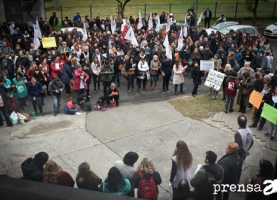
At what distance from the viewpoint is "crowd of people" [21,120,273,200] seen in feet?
17.7

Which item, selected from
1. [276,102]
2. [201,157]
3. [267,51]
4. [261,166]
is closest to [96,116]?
[201,157]

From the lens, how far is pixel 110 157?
864cm

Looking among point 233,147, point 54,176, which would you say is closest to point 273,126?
point 233,147

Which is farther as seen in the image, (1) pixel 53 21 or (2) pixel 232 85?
(1) pixel 53 21

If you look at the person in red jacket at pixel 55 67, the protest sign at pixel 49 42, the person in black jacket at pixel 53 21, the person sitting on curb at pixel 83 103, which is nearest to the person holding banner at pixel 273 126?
the person sitting on curb at pixel 83 103

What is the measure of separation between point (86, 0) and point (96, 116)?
36251mm

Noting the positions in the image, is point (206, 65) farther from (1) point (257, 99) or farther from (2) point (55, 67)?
(2) point (55, 67)

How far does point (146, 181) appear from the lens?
18.2 feet

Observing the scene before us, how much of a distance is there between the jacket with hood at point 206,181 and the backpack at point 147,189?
67 cm

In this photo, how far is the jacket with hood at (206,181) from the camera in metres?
5.50

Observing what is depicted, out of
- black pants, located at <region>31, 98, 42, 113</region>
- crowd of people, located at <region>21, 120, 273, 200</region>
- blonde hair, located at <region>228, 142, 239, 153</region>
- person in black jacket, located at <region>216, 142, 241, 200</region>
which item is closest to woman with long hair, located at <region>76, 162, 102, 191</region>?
crowd of people, located at <region>21, 120, 273, 200</region>

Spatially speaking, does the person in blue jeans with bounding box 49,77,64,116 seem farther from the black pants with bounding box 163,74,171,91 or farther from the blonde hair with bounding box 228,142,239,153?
the blonde hair with bounding box 228,142,239,153

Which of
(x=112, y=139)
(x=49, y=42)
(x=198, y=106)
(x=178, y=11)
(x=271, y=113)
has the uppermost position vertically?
(x=178, y=11)

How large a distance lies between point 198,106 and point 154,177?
22.4ft
